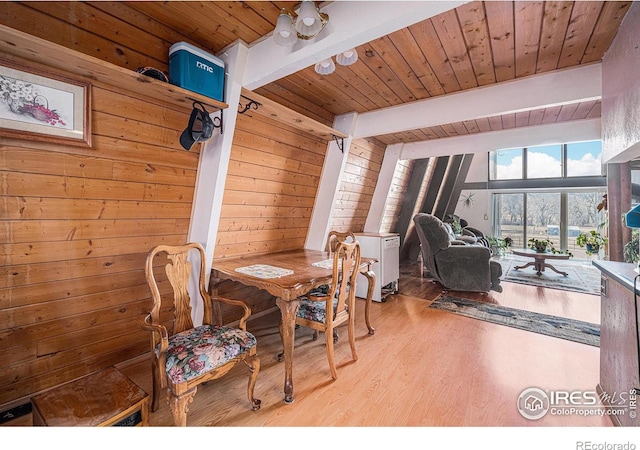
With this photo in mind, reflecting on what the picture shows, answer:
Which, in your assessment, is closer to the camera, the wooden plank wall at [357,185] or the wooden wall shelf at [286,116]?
the wooden wall shelf at [286,116]

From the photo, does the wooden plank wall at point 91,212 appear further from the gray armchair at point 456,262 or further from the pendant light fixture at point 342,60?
the gray armchair at point 456,262

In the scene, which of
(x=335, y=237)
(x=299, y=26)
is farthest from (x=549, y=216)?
(x=299, y=26)

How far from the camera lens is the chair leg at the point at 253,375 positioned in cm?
160

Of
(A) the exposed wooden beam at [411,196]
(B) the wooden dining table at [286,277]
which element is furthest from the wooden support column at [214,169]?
(A) the exposed wooden beam at [411,196]

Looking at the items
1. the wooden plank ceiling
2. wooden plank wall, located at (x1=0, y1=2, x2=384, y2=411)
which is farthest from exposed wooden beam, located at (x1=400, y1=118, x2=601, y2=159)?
wooden plank wall, located at (x1=0, y1=2, x2=384, y2=411)

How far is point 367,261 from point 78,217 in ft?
7.21

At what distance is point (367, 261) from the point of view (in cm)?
262

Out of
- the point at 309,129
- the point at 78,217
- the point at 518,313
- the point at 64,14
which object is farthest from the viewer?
the point at 518,313

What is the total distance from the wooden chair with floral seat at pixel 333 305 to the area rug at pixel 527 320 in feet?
5.92

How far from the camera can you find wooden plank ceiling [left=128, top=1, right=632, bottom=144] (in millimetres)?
1502

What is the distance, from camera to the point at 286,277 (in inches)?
76.5

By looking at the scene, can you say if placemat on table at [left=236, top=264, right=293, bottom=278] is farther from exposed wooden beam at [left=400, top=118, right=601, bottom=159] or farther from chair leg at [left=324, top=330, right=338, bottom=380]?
exposed wooden beam at [left=400, top=118, right=601, bottom=159]
